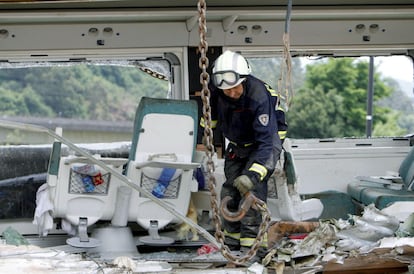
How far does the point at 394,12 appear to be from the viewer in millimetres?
6395

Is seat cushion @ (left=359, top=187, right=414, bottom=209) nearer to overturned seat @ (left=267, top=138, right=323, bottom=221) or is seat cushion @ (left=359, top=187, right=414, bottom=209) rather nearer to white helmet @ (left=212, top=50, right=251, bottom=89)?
overturned seat @ (left=267, top=138, right=323, bottom=221)

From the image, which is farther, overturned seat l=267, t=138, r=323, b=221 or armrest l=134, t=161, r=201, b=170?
overturned seat l=267, t=138, r=323, b=221

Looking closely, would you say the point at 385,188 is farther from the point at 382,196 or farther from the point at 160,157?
the point at 160,157

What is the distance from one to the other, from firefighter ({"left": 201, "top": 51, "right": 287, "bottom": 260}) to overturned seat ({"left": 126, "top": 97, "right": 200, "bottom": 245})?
10.2 inches

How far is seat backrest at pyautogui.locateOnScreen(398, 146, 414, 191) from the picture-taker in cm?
604

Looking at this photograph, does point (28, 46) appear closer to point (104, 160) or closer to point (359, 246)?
point (104, 160)

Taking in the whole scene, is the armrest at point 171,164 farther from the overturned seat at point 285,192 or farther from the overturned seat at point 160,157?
the overturned seat at point 285,192

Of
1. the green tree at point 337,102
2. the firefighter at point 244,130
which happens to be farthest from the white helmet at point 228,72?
the green tree at point 337,102

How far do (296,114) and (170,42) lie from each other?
18.5 metres

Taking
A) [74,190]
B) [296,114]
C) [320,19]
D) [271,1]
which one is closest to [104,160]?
[74,190]

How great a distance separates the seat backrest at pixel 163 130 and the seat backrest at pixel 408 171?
7.01 feet

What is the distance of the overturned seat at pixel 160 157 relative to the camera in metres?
4.96

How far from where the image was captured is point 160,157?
4969 millimetres

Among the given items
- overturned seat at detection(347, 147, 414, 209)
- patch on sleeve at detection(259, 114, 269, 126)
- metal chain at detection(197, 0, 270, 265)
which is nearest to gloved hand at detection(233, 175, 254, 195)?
patch on sleeve at detection(259, 114, 269, 126)
